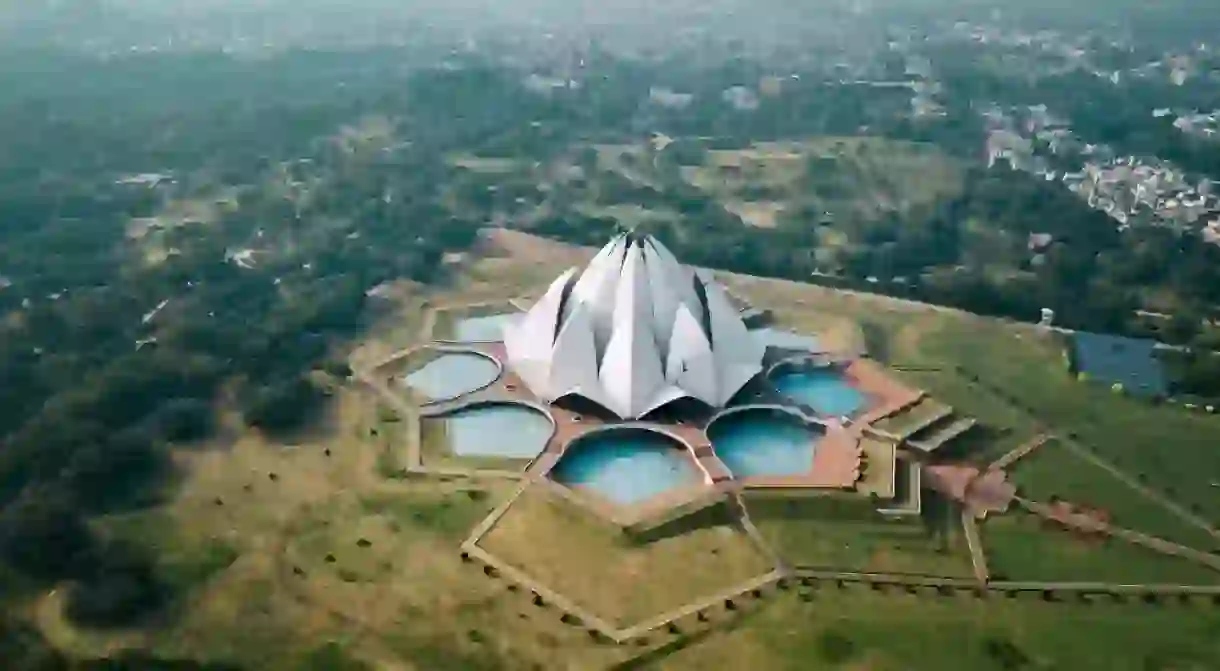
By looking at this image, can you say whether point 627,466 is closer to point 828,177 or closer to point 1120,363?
point 1120,363

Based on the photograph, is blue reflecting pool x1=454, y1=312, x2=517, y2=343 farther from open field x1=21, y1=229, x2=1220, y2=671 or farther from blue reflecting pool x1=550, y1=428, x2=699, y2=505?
blue reflecting pool x1=550, y1=428, x2=699, y2=505

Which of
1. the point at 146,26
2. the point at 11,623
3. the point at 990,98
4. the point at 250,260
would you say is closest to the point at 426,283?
the point at 250,260

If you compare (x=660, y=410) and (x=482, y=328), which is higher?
(x=660, y=410)

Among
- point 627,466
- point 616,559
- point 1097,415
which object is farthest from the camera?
point 1097,415


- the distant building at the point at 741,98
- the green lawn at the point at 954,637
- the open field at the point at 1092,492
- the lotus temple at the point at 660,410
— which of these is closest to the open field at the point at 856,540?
the lotus temple at the point at 660,410

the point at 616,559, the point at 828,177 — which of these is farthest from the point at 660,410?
the point at 828,177

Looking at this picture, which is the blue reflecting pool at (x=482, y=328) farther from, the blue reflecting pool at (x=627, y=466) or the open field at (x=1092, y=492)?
the open field at (x=1092, y=492)

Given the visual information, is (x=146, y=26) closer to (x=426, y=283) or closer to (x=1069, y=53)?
(x=426, y=283)
